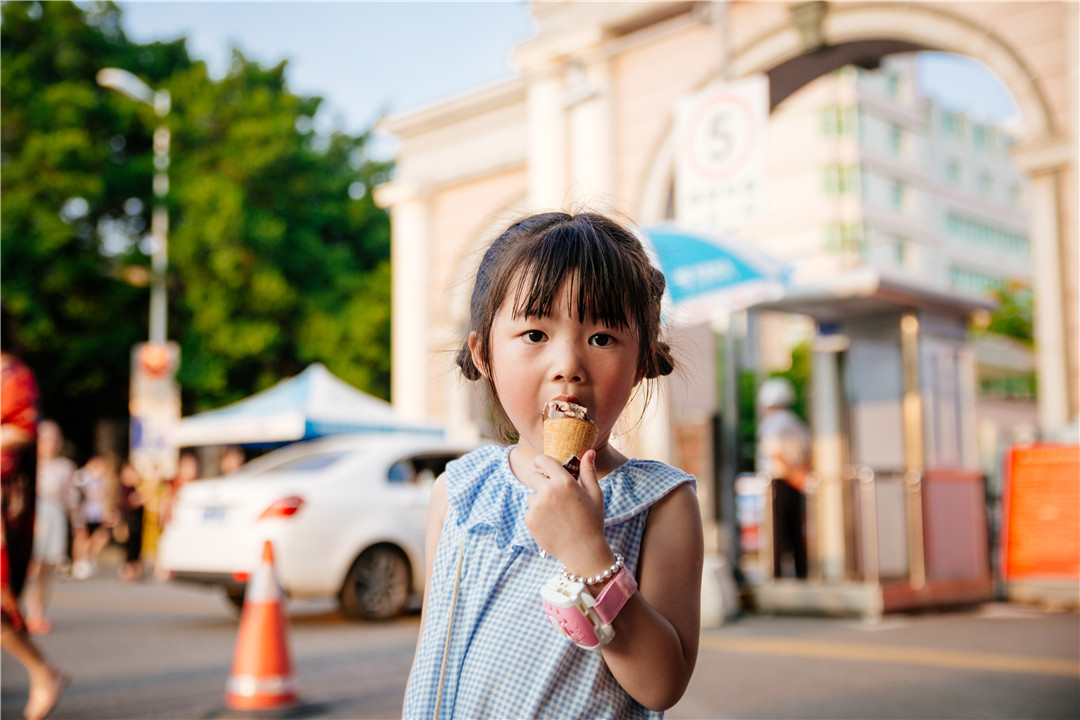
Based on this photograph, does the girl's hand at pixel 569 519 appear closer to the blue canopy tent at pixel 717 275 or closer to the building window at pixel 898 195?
the blue canopy tent at pixel 717 275

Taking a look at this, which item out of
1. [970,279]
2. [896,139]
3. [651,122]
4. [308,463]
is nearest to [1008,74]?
[651,122]

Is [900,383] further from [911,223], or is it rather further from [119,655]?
[911,223]

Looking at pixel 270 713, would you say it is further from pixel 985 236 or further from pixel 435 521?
pixel 985 236

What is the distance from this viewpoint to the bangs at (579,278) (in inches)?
61.2

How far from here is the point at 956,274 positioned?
2346 inches

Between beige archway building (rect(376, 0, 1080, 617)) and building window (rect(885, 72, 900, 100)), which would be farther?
building window (rect(885, 72, 900, 100))

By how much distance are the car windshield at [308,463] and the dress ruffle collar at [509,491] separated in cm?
781

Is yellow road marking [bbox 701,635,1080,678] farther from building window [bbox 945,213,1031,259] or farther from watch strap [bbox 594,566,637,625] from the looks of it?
building window [bbox 945,213,1031,259]

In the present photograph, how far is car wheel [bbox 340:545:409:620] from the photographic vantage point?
9.01m

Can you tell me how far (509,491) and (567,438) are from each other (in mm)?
275

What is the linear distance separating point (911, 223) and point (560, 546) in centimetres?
5693

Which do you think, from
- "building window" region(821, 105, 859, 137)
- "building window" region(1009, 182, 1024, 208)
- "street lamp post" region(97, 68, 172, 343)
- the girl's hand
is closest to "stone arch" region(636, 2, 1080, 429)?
the girl's hand

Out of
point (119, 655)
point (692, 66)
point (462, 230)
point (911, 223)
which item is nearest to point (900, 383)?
point (692, 66)

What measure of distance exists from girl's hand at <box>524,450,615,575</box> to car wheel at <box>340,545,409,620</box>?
26.0 ft
